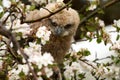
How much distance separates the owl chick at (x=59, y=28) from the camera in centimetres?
190

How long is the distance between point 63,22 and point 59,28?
34 millimetres

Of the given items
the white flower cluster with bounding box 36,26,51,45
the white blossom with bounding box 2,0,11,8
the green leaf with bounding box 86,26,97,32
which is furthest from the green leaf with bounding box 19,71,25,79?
the green leaf with bounding box 86,26,97,32

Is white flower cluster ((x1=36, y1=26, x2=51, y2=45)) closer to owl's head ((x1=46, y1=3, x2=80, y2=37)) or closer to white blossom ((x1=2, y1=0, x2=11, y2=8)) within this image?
white blossom ((x1=2, y1=0, x2=11, y2=8))

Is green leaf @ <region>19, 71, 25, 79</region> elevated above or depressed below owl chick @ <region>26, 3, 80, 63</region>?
below

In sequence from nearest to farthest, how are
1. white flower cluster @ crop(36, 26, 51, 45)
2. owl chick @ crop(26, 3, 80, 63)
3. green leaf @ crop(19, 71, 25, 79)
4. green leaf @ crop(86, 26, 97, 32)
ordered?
green leaf @ crop(19, 71, 25, 79)
white flower cluster @ crop(36, 26, 51, 45)
owl chick @ crop(26, 3, 80, 63)
green leaf @ crop(86, 26, 97, 32)

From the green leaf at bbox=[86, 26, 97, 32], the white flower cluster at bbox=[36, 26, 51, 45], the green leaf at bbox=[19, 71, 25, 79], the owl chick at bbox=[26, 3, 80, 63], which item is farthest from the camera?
the green leaf at bbox=[86, 26, 97, 32]

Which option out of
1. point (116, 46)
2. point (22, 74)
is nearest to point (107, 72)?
point (116, 46)

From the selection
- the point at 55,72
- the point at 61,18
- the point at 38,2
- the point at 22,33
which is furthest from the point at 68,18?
the point at 22,33

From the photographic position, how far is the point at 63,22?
6.39 feet

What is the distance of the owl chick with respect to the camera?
6.23 feet

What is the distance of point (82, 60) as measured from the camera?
2.02m

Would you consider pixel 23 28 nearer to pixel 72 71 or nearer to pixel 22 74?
pixel 22 74

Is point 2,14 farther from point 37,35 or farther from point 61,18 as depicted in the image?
point 61,18

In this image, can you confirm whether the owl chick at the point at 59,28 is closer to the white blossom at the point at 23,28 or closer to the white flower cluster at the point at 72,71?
the white flower cluster at the point at 72,71
